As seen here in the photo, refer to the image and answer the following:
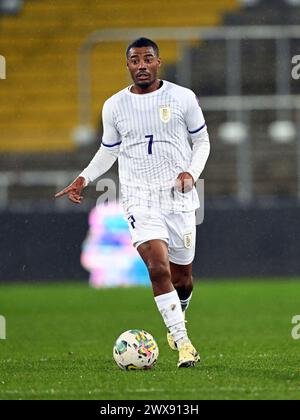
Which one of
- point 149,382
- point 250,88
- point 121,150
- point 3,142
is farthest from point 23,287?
point 149,382

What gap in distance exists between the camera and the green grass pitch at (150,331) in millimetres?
7051

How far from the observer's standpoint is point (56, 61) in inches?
786

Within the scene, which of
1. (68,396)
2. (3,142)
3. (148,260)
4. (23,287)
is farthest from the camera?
(3,142)

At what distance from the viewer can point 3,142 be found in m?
19.7

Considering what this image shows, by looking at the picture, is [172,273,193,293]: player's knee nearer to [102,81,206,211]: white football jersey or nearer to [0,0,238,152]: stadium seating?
[102,81,206,211]: white football jersey

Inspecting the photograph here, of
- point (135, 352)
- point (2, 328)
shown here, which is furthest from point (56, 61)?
point (135, 352)

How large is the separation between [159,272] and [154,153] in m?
0.88

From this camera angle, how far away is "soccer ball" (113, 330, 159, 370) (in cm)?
800

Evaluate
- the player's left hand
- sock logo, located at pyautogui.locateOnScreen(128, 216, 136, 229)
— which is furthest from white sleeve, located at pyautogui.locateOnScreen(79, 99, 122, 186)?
the player's left hand

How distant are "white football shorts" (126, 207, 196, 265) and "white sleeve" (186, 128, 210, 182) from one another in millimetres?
333

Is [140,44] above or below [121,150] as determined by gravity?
above

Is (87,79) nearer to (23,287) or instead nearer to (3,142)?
(3,142)

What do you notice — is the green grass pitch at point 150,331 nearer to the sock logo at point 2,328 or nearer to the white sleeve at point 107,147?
the sock logo at point 2,328
